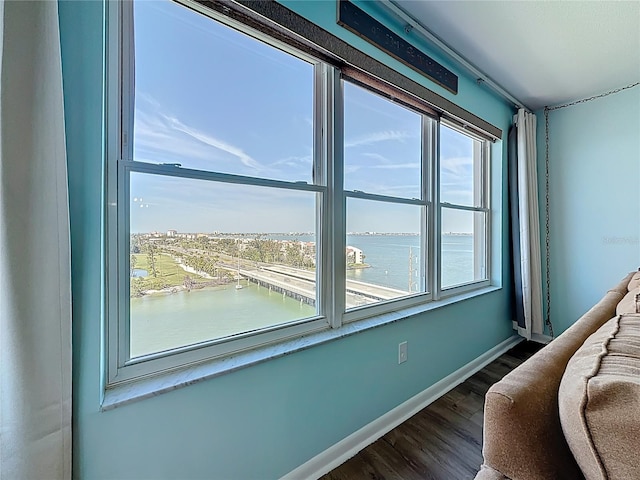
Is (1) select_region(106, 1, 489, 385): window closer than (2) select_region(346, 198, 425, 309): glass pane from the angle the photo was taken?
Yes

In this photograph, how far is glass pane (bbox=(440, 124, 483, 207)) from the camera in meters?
2.27

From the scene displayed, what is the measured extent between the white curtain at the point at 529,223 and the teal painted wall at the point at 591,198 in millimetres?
267

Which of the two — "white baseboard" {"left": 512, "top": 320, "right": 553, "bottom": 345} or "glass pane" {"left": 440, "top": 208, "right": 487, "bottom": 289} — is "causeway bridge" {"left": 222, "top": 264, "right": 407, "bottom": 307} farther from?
"white baseboard" {"left": 512, "top": 320, "right": 553, "bottom": 345}

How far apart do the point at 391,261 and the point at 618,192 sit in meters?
2.33

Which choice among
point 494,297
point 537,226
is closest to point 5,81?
point 494,297

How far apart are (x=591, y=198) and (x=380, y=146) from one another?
2312 millimetres

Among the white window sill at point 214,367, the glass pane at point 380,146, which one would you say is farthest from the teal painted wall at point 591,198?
the white window sill at point 214,367

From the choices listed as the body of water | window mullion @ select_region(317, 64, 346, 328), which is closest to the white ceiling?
window mullion @ select_region(317, 64, 346, 328)

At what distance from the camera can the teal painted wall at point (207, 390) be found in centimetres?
85

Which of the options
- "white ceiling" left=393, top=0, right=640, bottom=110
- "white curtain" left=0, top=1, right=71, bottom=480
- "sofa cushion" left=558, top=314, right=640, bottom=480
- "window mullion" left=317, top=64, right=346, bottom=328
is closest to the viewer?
"sofa cushion" left=558, top=314, right=640, bottom=480

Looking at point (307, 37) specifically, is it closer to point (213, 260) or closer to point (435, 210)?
point (213, 260)

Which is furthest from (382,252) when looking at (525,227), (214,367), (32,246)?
(525,227)

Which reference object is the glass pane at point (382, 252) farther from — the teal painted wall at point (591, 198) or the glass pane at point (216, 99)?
the teal painted wall at point (591, 198)

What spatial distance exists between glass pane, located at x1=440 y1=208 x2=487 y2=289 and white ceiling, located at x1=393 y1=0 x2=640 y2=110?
44.6 inches
